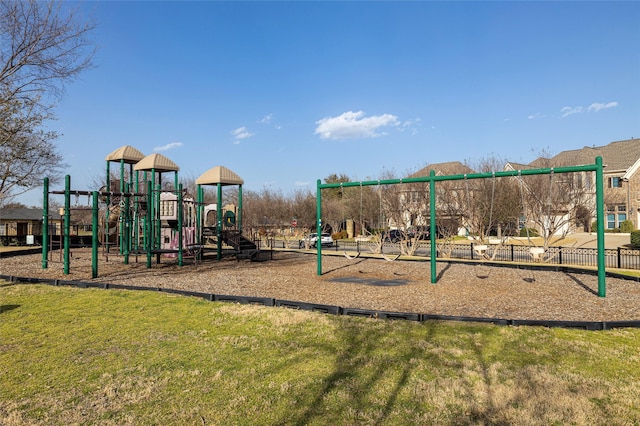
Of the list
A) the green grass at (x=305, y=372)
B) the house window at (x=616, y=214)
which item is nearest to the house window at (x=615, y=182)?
the house window at (x=616, y=214)

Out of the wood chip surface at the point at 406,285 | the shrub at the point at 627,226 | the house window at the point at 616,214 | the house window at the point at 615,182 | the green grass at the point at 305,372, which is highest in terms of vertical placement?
the house window at the point at 615,182

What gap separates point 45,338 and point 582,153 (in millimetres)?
49681

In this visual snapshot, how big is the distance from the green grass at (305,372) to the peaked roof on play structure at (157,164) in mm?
11334

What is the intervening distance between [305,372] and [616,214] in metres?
44.6

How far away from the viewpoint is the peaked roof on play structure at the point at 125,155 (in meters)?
19.7

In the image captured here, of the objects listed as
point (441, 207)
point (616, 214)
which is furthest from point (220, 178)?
point (616, 214)

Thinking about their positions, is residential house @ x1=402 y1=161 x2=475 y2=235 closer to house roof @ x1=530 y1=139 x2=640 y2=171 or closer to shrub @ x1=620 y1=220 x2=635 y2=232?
shrub @ x1=620 y1=220 x2=635 y2=232

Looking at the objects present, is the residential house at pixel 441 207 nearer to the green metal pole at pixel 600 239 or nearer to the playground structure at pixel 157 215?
the playground structure at pixel 157 215

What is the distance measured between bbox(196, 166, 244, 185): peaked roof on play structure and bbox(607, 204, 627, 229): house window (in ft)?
122

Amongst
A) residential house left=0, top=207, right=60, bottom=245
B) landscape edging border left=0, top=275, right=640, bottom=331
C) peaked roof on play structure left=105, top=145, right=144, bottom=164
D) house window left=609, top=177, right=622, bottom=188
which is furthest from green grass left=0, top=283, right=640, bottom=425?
house window left=609, top=177, right=622, bottom=188

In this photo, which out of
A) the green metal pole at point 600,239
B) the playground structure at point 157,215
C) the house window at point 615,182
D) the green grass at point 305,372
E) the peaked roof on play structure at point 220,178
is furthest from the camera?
the house window at point 615,182

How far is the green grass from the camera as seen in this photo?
3707mm

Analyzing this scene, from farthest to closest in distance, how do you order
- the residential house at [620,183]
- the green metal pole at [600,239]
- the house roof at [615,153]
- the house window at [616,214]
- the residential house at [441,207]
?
the house roof at [615,153] → the house window at [616,214] → the residential house at [620,183] → the residential house at [441,207] → the green metal pole at [600,239]

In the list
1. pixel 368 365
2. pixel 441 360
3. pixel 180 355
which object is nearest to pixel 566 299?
pixel 441 360
